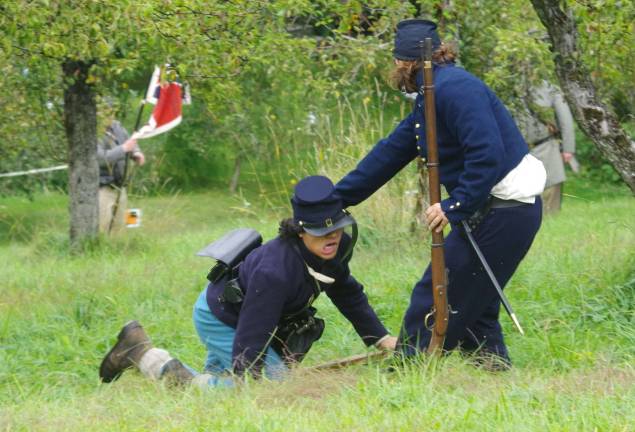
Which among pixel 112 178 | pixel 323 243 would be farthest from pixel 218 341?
pixel 112 178

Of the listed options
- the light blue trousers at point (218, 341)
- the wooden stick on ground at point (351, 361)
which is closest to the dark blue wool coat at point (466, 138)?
the wooden stick on ground at point (351, 361)

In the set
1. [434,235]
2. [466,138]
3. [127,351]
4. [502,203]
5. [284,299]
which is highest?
[466,138]

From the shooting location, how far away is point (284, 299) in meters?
5.41

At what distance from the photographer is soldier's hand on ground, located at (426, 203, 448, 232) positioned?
527 cm

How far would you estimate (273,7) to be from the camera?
26.1 ft

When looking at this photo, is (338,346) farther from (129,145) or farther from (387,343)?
(129,145)

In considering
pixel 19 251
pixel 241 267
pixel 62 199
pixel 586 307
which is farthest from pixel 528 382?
pixel 62 199

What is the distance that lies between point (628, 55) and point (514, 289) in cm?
265

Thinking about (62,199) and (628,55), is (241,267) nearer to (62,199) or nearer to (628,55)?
(628,55)

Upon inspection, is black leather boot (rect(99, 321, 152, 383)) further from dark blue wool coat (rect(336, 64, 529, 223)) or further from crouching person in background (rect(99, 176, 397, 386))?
dark blue wool coat (rect(336, 64, 529, 223))

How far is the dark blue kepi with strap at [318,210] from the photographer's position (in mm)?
5371

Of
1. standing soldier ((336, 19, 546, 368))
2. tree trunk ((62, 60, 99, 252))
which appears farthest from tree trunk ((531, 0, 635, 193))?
tree trunk ((62, 60, 99, 252))

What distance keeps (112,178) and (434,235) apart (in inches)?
314

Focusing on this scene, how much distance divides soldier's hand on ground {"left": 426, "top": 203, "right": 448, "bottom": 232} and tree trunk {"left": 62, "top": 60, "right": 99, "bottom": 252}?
250 inches
